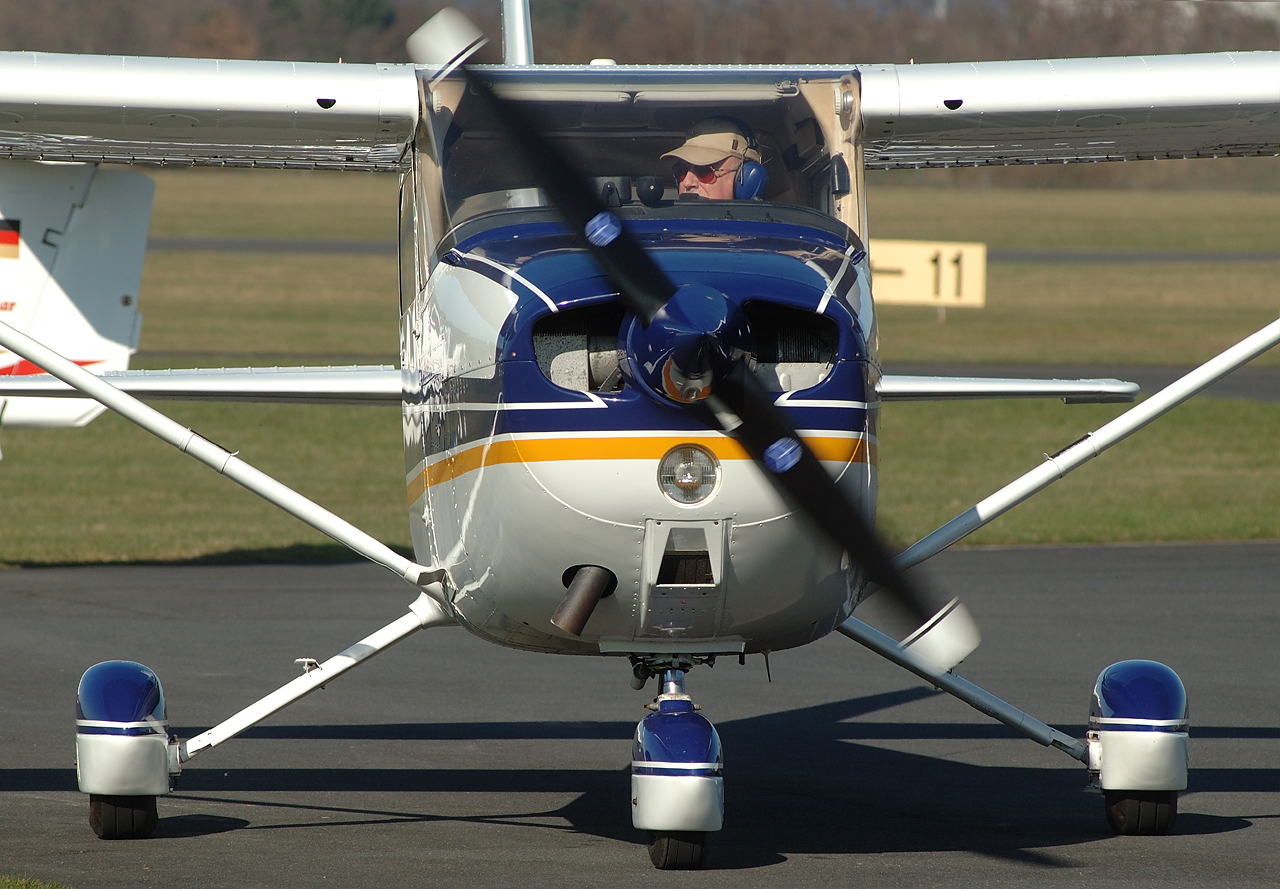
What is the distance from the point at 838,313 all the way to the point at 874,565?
69 cm

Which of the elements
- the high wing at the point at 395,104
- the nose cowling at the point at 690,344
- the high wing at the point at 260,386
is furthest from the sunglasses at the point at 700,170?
the high wing at the point at 260,386

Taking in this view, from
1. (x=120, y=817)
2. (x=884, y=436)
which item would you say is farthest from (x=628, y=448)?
(x=884, y=436)

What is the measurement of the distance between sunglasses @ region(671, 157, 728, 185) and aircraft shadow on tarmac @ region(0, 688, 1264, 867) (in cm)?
216

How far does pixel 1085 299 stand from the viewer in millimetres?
39219

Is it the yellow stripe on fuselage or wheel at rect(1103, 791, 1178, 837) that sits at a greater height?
the yellow stripe on fuselage

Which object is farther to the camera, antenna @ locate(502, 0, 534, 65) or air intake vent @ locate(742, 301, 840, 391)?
antenna @ locate(502, 0, 534, 65)

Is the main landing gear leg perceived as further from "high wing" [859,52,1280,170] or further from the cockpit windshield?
"high wing" [859,52,1280,170]

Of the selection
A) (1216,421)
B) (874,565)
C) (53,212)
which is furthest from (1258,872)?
(1216,421)

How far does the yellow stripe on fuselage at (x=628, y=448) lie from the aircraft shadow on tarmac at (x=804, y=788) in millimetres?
1528

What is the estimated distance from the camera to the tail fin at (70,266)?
38.3 ft

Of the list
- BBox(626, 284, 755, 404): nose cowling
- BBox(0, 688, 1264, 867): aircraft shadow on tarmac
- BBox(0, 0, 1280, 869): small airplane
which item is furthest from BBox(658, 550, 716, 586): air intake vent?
BBox(0, 688, 1264, 867): aircraft shadow on tarmac

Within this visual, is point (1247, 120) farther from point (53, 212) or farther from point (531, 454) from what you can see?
point (53, 212)

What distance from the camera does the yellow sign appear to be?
31.0m

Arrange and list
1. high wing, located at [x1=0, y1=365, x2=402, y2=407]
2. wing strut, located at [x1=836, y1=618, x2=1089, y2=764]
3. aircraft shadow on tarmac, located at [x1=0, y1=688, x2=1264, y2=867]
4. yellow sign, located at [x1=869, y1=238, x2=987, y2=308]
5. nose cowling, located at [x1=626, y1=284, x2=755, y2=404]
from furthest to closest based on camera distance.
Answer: yellow sign, located at [x1=869, y1=238, x2=987, y2=308], high wing, located at [x1=0, y1=365, x2=402, y2=407], wing strut, located at [x1=836, y1=618, x2=1089, y2=764], aircraft shadow on tarmac, located at [x1=0, y1=688, x2=1264, y2=867], nose cowling, located at [x1=626, y1=284, x2=755, y2=404]
